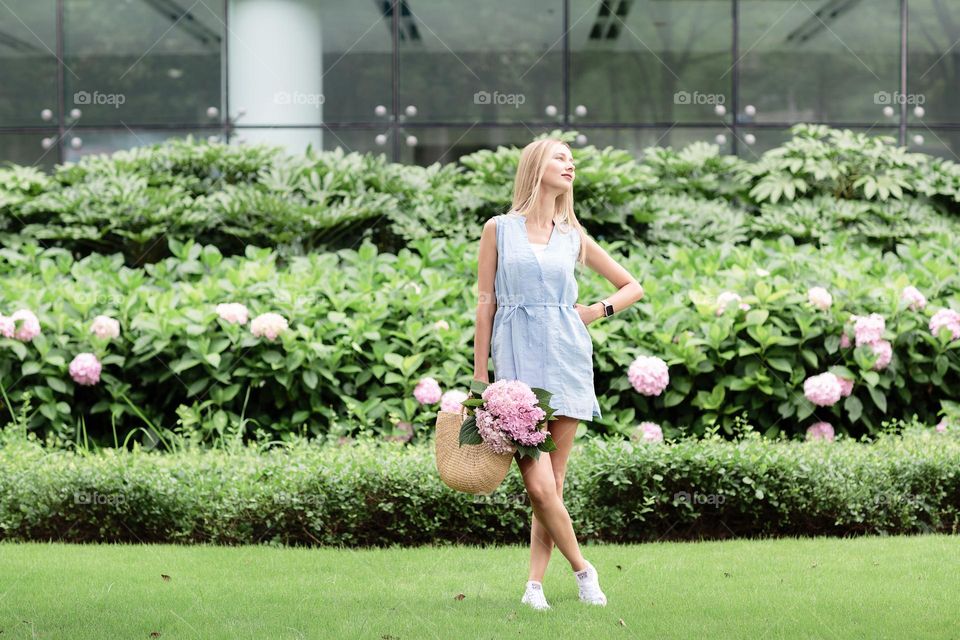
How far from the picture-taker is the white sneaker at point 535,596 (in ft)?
12.0

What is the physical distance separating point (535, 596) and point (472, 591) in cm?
38

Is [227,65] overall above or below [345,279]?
above

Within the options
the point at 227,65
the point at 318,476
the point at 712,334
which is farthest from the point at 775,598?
the point at 227,65

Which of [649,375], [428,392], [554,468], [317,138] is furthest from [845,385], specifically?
[317,138]

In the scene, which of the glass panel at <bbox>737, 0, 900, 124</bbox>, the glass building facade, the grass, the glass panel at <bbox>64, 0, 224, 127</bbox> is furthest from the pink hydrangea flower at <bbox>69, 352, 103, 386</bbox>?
the glass panel at <bbox>737, 0, 900, 124</bbox>

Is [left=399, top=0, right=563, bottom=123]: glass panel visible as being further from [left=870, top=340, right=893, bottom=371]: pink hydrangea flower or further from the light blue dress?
the light blue dress

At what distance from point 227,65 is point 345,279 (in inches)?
218

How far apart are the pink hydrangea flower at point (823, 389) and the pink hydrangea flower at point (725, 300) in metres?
0.72

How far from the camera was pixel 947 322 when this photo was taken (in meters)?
6.34

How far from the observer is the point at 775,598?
3791 millimetres

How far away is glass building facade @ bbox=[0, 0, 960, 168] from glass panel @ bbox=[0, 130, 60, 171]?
0.02 meters

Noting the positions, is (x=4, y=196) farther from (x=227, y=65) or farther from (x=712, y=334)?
(x=712, y=334)

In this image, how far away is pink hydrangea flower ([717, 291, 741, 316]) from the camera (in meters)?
6.52

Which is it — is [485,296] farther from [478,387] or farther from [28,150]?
[28,150]
